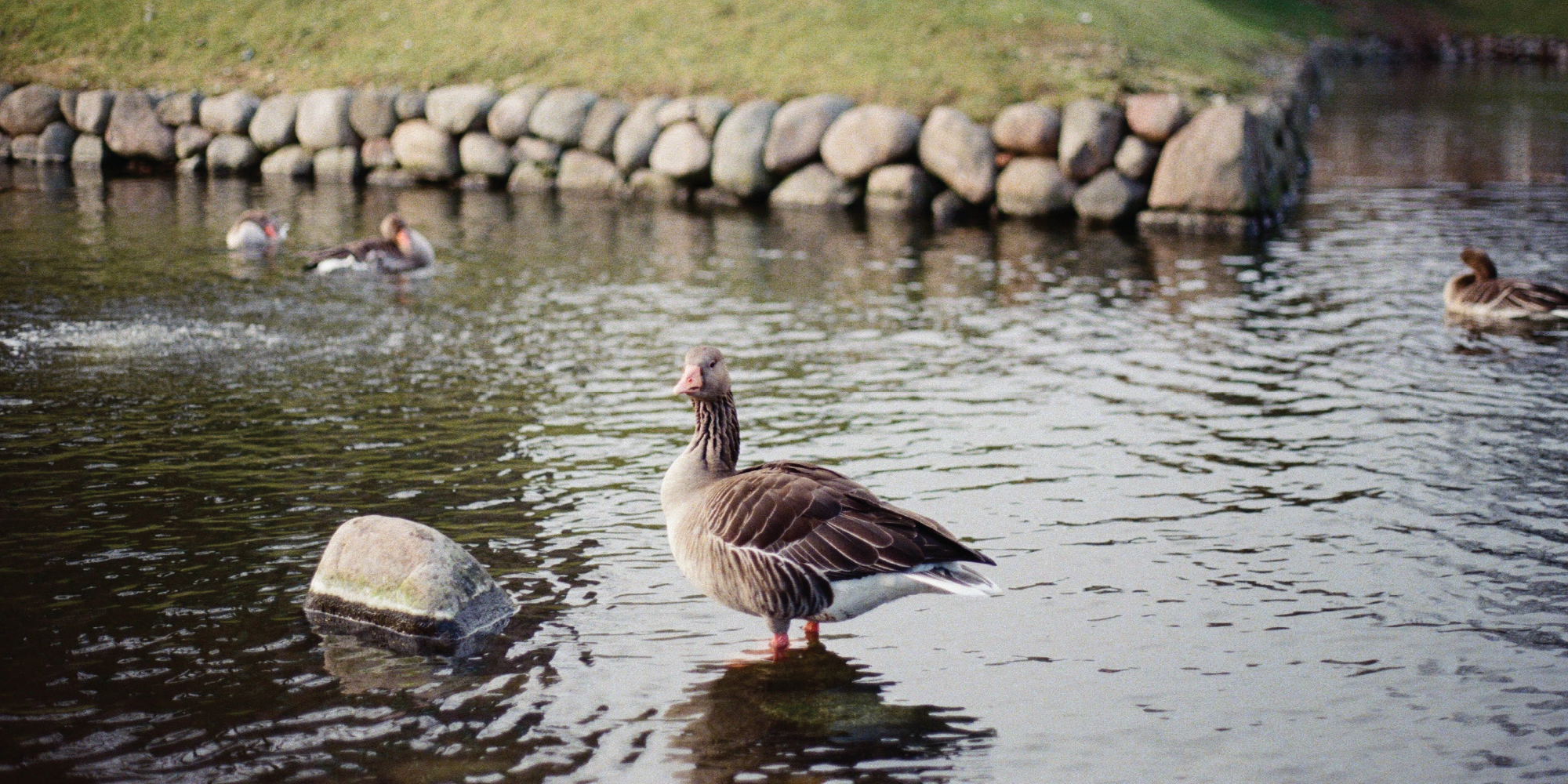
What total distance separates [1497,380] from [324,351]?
11.3m

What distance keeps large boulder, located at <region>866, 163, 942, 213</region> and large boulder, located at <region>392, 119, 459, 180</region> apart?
28.7ft

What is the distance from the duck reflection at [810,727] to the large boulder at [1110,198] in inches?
671

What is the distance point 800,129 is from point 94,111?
15561mm

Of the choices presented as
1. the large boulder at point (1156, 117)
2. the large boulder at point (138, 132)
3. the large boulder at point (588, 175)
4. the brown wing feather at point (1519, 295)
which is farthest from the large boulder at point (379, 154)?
the brown wing feather at point (1519, 295)

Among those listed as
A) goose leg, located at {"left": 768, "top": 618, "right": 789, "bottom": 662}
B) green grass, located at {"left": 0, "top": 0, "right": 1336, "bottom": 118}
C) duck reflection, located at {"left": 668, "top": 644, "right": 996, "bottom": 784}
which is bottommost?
duck reflection, located at {"left": 668, "top": 644, "right": 996, "bottom": 784}

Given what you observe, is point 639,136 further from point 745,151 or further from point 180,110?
point 180,110

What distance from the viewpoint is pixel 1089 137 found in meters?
23.4

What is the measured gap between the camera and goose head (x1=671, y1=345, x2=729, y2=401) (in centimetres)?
776

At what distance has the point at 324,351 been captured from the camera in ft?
48.1

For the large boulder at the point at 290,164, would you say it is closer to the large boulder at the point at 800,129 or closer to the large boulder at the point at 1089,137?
the large boulder at the point at 800,129

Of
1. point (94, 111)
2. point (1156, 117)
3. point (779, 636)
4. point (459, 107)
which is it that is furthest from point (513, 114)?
point (779, 636)

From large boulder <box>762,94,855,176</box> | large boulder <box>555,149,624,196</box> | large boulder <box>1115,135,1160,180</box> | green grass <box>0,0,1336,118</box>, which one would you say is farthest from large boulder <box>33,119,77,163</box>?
large boulder <box>1115,135,1160,180</box>

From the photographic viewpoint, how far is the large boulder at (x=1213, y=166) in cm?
2253

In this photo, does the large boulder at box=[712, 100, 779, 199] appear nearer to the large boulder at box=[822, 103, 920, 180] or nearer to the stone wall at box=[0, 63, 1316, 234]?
the stone wall at box=[0, 63, 1316, 234]
